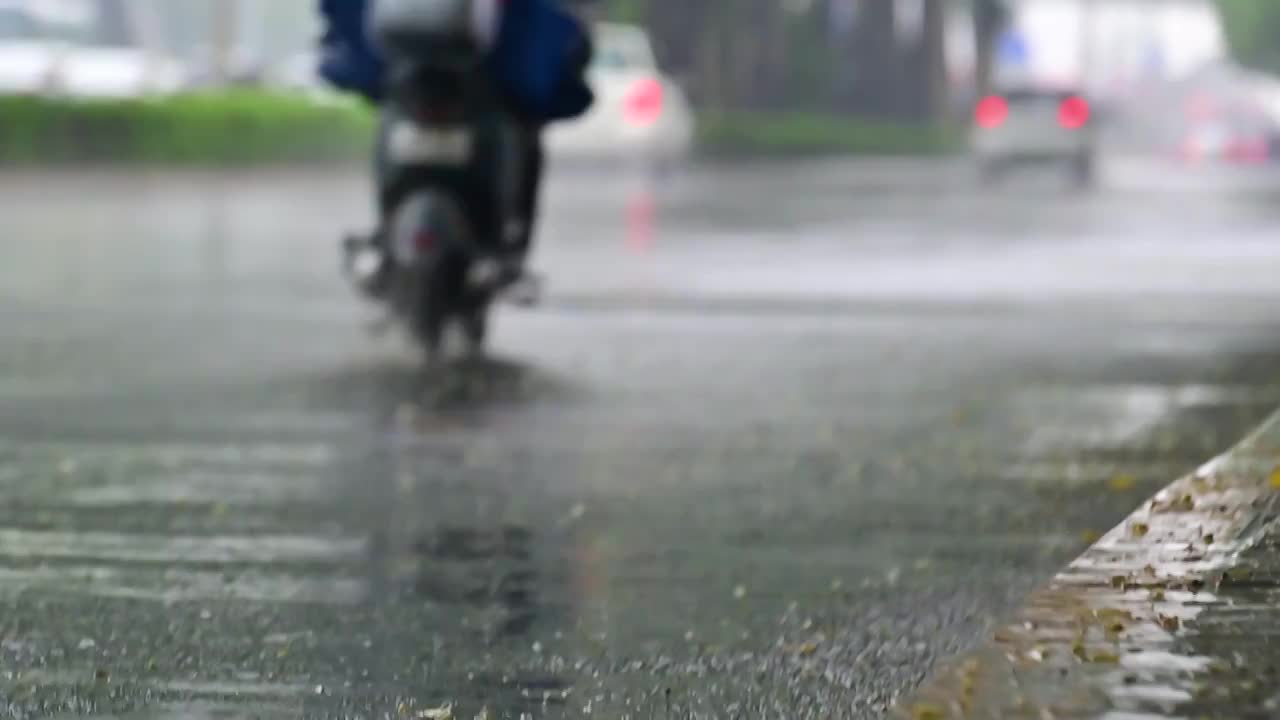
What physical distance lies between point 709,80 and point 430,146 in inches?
1673

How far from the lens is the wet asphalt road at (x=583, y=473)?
20.9 feet

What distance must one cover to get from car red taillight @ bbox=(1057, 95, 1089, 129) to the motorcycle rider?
2879 cm

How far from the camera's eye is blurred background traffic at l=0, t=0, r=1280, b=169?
3888 cm

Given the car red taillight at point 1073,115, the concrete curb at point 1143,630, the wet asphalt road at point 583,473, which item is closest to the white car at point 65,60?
the car red taillight at point 1073,115

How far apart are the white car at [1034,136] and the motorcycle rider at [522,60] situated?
92.7ft

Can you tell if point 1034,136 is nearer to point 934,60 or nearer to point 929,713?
point 934,60

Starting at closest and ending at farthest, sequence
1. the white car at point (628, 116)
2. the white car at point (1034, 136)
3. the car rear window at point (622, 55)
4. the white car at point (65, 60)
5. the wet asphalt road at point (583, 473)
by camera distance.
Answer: the wet asphalt road at point (583, 473) → the white car at point (628, 116) → the car rear window at point (622, 55) → the white car at point (1034, 136) → the white car at point (65, 60)

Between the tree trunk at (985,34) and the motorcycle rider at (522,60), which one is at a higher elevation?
the motorcycle rider at (522,60)

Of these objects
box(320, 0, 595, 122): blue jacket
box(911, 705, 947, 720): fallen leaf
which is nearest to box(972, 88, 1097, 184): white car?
box(320, 0, 595, 122): blue jacket

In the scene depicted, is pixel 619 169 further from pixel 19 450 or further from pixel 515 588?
pixel 515 588

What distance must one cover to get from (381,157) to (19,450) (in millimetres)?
3396

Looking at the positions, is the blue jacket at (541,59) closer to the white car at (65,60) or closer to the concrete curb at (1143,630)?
the concrete curb at (1143,630)

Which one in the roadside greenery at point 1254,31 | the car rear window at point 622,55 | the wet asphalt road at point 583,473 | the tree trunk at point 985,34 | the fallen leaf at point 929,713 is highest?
the fallen leaf at point 929,713

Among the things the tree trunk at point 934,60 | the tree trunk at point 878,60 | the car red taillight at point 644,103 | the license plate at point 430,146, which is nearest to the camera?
the license plate at point 430,146
